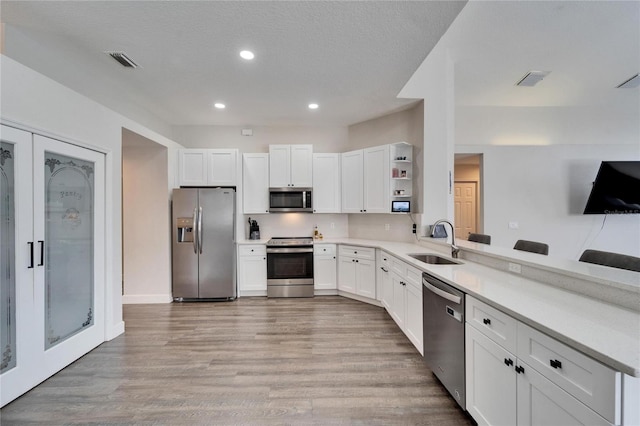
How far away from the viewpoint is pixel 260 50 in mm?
2389

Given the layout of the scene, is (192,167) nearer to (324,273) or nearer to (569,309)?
(324,273)

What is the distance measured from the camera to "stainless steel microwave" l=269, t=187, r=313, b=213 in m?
4.33

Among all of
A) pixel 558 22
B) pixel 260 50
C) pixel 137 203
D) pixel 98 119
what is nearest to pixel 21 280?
pixel 98 119

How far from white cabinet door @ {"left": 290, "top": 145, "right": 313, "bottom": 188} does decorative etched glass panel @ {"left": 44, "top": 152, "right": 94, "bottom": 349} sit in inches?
104

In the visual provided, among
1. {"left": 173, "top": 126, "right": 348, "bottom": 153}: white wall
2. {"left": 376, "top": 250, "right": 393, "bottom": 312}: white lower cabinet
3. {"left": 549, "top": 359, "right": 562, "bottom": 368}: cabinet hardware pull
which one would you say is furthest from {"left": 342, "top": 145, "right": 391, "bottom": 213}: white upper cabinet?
{"left": 549, "top": 359, "right": 562, "bottom": 368}: cabinet hardware pull

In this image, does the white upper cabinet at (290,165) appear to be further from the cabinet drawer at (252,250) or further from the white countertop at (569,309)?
the white countertop at (569,309)

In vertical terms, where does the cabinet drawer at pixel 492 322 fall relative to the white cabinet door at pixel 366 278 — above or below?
above

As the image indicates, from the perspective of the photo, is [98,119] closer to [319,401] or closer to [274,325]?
[274,325]

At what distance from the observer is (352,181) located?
14.1 ft

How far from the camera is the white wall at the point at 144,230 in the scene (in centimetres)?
393

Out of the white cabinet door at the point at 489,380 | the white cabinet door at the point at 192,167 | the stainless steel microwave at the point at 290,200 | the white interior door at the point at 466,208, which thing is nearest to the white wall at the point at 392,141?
the stainless steel microwave at the point at 290,200

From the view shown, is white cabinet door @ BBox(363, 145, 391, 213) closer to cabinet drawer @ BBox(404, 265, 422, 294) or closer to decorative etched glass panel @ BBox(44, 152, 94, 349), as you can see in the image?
cabinet drawer @ BBox(404, 265, 422, 294)

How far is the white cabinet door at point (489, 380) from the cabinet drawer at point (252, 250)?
3206mm

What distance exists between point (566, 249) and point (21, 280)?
23.4 feet
